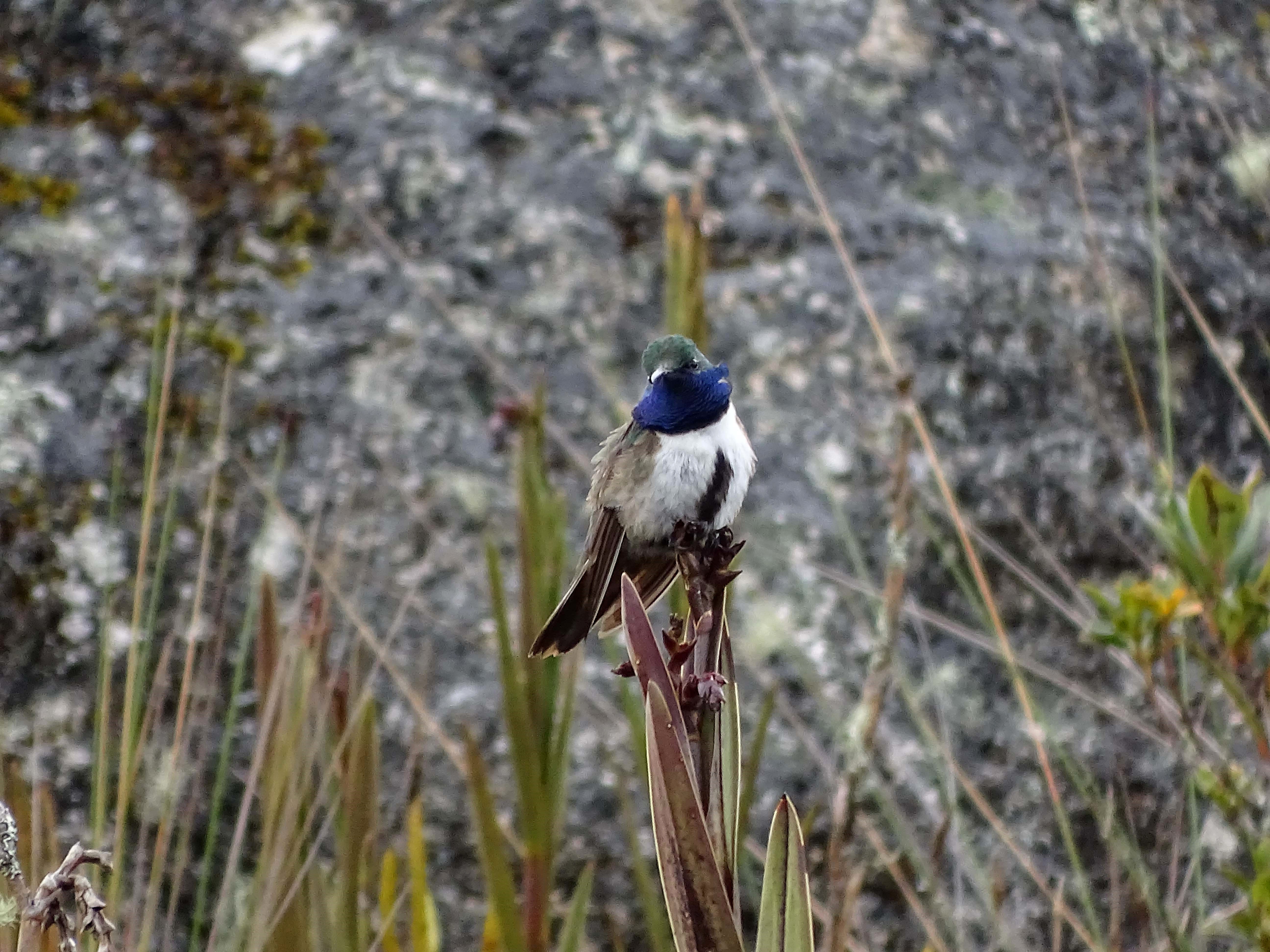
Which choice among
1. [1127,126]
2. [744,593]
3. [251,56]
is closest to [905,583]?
[744,593]

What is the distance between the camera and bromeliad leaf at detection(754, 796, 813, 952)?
638 mm

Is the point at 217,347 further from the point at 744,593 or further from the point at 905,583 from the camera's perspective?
the point at 905,583

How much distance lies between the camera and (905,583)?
201 cm

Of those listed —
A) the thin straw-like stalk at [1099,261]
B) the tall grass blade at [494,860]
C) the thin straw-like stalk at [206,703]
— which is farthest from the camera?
the thin straw-like stalk at [1099,261]

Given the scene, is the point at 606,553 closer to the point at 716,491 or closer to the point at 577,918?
the point at 716,491

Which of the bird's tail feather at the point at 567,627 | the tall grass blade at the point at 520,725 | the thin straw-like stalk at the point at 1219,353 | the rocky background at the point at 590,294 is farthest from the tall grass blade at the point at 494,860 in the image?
the thin straw-like stalk at the point at 1219,353

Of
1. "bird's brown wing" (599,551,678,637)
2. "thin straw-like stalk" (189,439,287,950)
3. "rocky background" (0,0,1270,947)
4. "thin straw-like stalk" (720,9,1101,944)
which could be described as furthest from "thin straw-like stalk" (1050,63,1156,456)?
"thin straw-like stalk" (189,439,287,950)

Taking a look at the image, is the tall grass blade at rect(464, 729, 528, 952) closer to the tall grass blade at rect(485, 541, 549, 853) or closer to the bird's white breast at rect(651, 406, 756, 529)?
the tall grass blade at rect(485, 541, 549, 853)

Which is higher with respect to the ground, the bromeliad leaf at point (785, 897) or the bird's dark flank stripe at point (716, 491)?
the bromeliad leaf at point (785, 897)

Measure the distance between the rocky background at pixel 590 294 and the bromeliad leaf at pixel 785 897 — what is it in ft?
3.65

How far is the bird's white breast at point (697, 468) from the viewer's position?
49.8 inches

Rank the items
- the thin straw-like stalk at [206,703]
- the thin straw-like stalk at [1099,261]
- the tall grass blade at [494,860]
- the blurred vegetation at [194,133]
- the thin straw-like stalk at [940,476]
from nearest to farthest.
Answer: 1. the tall grass blade at [494,860]
2. the thin straw-like stalk at [206,703]
3. the thin straw-like stalk at [940,476]
4. the thin straw-like stalk at [1099,261]
5. the blurred vegetation at [194,133]

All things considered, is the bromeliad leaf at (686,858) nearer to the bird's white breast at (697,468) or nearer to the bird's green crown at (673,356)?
the bird's green crown at (673,356)

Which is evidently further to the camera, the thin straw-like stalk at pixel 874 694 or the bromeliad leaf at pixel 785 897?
the thin straw-like stalk at pixel 874 694
